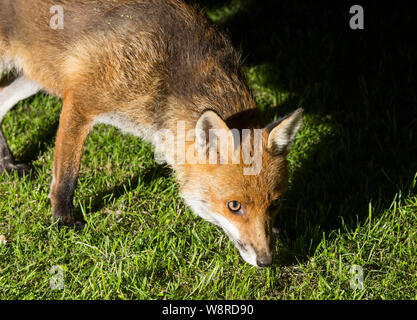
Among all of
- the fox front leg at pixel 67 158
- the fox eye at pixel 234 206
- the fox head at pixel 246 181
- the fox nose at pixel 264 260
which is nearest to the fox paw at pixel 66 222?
the fox front leg at pixel 67 158

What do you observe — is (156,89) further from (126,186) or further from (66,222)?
(66,222)

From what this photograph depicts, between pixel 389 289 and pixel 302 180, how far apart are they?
5.00 ft

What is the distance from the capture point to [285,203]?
16.1 ft

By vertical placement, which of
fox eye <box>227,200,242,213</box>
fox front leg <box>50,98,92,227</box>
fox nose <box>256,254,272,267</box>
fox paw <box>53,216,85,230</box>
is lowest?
fox nose <box>256,254,272,267</box>

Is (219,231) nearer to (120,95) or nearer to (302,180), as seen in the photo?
(302,180)

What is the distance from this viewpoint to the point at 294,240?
4.55m

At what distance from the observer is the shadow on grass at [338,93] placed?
487cm

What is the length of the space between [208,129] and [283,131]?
607 millimetres

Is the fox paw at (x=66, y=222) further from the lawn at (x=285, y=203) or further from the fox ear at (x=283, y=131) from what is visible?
the fox ear at (x=283, y=131)

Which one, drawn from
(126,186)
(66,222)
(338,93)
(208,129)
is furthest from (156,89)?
(338,93)

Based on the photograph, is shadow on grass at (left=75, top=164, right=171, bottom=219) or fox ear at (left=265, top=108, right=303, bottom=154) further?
shadow on grass at (left=75, top=164, right=171, bottom=219)

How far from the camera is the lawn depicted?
4008 millimetres

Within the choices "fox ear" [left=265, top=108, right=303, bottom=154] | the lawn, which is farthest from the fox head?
the lawn

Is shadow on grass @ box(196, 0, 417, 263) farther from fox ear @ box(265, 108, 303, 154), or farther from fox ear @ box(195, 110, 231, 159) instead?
fox ear @ box(195, 110, 231, 159)
